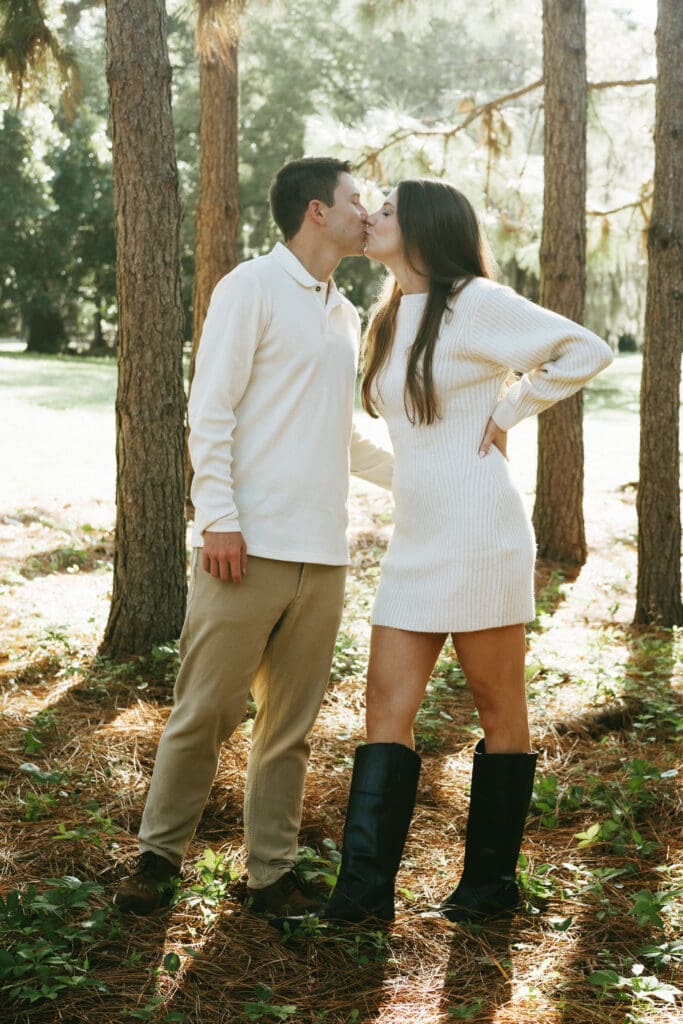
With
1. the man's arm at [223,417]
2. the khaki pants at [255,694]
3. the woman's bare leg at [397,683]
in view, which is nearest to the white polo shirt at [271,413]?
the man's arm at [223,417]

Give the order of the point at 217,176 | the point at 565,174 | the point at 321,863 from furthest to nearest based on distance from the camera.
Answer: the point at 217,176, the point at 565,174, the point at 321,863

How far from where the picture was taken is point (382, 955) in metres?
2.51

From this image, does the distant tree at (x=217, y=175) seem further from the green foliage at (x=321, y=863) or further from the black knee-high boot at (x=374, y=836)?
the black knee-high boot at (x=374, y=836)

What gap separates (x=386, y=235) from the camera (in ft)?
8.93

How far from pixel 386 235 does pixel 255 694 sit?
1311mm

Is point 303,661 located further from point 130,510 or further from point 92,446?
point 92,446

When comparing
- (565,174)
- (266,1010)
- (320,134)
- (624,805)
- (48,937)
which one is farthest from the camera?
(320,134)

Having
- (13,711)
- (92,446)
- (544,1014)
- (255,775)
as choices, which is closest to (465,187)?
(92,446)

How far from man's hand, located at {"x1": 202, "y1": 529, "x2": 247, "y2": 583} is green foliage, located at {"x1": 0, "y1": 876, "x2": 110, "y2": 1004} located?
85 cm

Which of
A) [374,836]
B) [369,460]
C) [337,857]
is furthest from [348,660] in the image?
[374,836]

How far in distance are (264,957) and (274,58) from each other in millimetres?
27967

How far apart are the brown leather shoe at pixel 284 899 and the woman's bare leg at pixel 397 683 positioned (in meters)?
0.48

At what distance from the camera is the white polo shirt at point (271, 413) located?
261 cm

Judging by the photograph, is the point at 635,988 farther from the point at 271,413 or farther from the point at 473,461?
the point at 271,413
